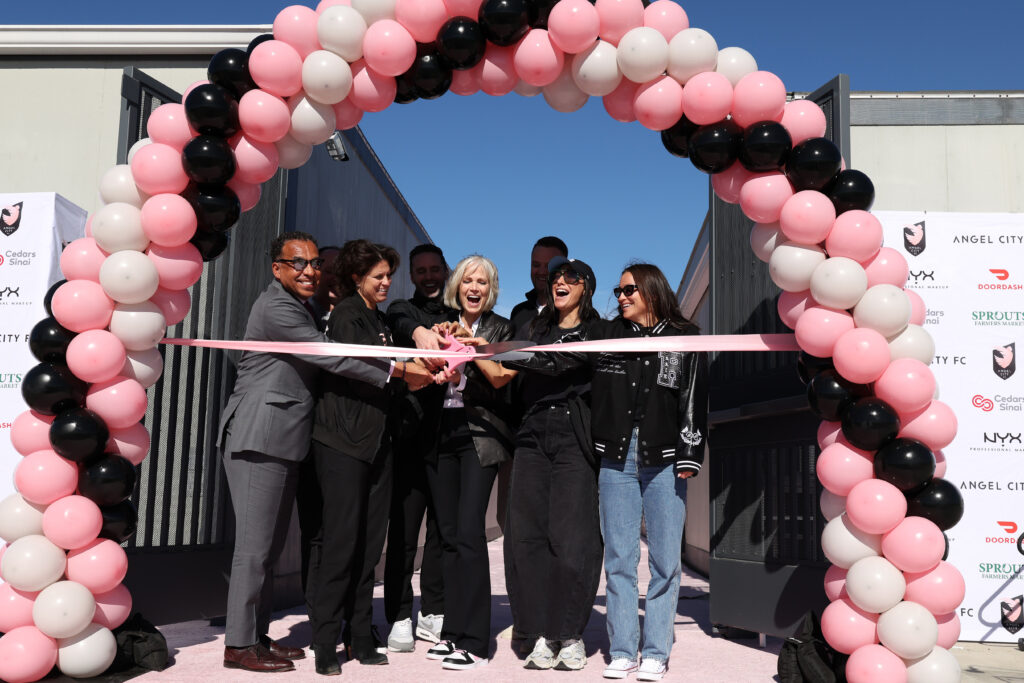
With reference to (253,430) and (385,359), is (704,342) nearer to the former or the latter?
(385,359)

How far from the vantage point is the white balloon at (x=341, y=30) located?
3.78m

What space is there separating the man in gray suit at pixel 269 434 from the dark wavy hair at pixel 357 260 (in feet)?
0.47

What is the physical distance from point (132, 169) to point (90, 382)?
1.01m

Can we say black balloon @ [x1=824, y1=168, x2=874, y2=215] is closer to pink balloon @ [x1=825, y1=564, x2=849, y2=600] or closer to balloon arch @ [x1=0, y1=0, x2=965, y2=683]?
balloon arch @ [x1=0, y1=0, x2=965, y2=683]

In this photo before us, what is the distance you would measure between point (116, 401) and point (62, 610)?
898 mm

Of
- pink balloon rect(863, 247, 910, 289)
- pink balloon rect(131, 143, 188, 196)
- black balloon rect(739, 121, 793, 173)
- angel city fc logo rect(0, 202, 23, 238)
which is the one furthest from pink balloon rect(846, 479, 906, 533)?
angel city fc logo rect(0, 202, 23, 238)

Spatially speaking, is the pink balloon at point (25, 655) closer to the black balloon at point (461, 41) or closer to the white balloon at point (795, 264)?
the black balloon at point (461, 41)

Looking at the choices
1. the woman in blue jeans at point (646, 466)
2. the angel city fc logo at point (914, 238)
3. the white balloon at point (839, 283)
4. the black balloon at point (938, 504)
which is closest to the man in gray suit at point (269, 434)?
the woman in blue jeans at point (646, 466)

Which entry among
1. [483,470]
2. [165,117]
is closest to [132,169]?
[165,117]

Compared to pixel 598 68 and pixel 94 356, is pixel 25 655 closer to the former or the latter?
pixel 94 356

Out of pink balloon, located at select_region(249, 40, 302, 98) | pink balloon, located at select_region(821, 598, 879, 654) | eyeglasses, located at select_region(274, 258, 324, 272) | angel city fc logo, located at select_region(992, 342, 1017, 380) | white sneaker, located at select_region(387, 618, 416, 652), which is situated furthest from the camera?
angel city fc logo, located at select_region(992, 342, 1017, 380)

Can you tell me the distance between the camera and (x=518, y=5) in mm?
3707

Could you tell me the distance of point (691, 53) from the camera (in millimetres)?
3729

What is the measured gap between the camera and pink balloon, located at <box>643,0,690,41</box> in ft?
12.6
